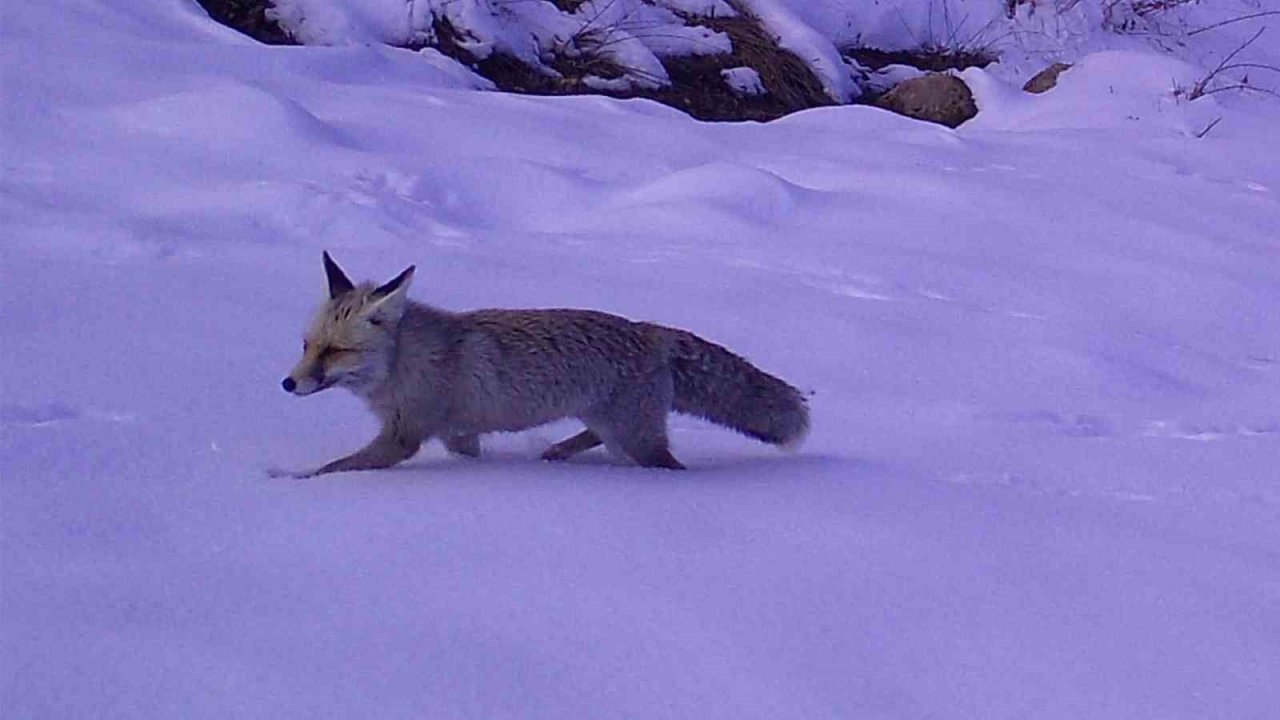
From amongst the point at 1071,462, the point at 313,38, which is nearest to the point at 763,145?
the point at 313,38

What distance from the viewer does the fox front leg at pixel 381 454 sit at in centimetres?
423

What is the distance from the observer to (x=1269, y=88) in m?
14.6

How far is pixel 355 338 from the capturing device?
429cm

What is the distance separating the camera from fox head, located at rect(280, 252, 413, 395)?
13.9 ft

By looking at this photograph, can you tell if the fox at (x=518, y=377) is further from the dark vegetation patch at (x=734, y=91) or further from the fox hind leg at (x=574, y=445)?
the dark vegetation patch at (x=734, y=91)

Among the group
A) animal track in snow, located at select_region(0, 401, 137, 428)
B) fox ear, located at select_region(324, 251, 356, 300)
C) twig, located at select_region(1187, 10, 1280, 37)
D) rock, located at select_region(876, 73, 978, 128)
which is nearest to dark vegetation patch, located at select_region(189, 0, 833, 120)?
rock, located at select_region(876, 73, 978, 128)

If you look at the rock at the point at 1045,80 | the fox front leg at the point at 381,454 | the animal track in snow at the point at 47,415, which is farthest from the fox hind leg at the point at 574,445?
the rock at the point at 1045,80

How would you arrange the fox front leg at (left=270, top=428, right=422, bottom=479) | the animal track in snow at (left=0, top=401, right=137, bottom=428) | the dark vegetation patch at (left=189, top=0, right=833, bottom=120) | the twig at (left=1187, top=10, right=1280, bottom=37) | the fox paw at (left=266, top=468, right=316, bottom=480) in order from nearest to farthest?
1. the fox paw at (left=266, top=468, right=316, bottom=480)
2. the animal track in snow at (left=0, top=401, right=137, bottom=428)
3. the fox front leg at (left=270, top=428, right=422, bottom=479)
4. the dark vegetation patch at (left=189, top=0, right=833, bottom=120)
5. the twig at (left=1187, top=10, right=1280, bottom=37)

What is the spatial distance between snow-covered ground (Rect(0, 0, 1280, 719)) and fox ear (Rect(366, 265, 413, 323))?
0.47 meters

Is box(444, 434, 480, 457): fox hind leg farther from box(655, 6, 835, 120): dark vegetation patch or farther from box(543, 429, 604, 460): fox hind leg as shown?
box(655, 6, 835, 120): dark vegetation patch

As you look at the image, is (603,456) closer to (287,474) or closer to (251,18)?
(287,474)

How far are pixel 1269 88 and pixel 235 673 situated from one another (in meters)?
14.1

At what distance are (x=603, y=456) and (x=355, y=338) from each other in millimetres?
973

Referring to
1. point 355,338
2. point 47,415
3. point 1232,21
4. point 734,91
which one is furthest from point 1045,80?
point 47,415
